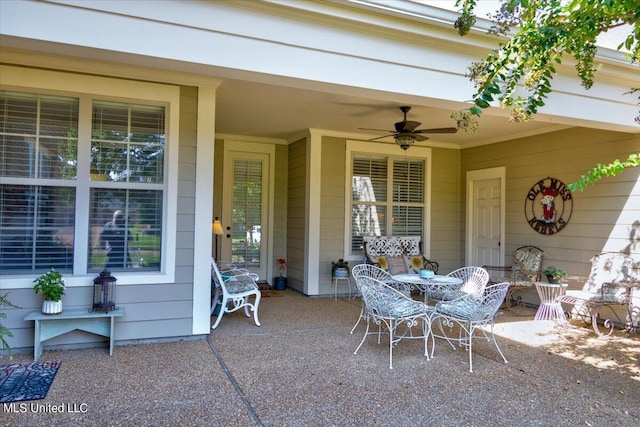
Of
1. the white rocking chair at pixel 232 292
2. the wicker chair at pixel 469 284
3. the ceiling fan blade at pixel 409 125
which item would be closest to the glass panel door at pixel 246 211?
the white rocking chair at pixel 232 292

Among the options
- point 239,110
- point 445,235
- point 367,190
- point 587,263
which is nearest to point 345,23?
point 239,110

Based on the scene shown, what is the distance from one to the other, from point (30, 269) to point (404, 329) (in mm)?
3787

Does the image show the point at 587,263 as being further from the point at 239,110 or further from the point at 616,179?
the point at 239,110

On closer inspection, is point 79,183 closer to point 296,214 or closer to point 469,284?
point 296,214

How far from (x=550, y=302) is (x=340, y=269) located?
2.86 metres

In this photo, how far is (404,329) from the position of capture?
16.1ft

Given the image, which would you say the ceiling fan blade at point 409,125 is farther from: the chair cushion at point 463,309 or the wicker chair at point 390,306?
the chair cushion at point 463,309

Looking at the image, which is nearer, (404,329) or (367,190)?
(404,329)

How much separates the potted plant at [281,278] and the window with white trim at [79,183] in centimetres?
340

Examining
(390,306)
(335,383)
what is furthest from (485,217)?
(335,383)

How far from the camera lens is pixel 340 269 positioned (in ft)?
21.7

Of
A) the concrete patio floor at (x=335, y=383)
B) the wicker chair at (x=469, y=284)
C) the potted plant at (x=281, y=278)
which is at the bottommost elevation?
the concrete patio floor at (x=335, y=383)

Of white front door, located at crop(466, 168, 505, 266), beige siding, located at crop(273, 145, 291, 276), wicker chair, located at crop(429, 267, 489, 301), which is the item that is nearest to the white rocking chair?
wicker chair, located at crop(429, 267, 489, 301)

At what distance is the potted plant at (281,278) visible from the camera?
741 centimetres
